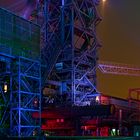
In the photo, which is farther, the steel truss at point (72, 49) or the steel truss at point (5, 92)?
the steel truss at point (72, 49)

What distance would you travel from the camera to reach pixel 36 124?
8244 cm

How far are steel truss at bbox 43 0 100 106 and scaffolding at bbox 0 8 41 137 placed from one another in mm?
18251

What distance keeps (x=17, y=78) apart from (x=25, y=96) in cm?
524

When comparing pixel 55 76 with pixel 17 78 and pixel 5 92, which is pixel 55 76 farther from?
pixel 17 78

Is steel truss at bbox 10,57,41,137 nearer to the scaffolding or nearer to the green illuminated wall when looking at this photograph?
the scaffolding

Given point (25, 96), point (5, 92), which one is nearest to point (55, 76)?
point (25, 96)

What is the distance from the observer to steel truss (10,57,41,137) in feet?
247

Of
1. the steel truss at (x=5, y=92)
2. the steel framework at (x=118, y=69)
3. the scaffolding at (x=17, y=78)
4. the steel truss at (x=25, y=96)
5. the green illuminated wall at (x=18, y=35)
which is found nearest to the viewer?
the steel truss at (x=25, y=96)

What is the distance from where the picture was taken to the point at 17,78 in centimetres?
7575

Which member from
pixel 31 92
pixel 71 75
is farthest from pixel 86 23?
pixel 31 92

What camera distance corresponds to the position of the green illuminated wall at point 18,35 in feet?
249

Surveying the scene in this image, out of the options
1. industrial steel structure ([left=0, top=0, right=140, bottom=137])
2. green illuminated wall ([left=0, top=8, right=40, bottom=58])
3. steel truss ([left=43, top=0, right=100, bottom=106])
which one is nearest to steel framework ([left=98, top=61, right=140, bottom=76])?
industrial steel structure ([left=0, top=0, right=140, bottom=137])

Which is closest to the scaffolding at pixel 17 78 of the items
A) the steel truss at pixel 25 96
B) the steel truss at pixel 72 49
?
the steel truss at pixel 25 96

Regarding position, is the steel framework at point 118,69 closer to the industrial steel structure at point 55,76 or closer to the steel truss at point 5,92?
the industrial steel structure at point 55,76
